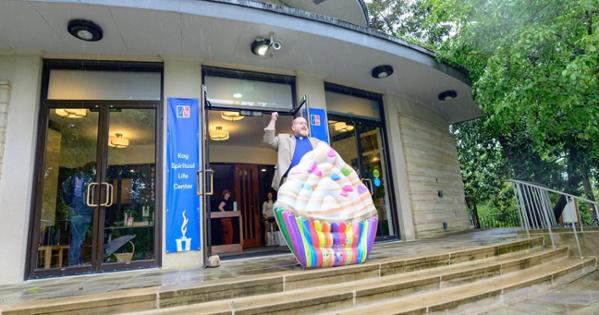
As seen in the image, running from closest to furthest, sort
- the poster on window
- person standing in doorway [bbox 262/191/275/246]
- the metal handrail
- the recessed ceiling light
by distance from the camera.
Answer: the recessed ceiling light → the metal handrail → the poster on window → person standing in doorway [bbox 262/191/275/246]

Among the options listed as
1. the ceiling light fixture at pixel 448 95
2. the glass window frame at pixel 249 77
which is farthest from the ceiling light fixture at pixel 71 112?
the ceiling light fixture at pixel 448 95

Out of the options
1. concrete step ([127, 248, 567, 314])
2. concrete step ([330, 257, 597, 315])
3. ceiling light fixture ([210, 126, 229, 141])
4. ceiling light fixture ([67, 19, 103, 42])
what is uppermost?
ceiling light fixture ([67, 19, 103, 42])

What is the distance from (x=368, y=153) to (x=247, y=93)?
2456mm

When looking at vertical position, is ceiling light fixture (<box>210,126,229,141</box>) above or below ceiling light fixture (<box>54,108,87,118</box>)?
above

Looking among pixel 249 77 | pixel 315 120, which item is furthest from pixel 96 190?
pixel 315 120

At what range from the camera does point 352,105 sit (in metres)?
6.21

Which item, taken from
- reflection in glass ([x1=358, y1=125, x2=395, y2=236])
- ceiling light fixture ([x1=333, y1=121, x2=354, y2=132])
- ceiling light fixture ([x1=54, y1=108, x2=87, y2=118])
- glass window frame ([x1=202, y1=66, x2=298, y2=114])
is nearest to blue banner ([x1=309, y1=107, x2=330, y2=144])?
glass window frame ([x1=202, y1=66, x2=298, y2=114])

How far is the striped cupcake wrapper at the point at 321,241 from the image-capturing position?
3.14 m

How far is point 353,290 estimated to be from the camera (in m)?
2.73

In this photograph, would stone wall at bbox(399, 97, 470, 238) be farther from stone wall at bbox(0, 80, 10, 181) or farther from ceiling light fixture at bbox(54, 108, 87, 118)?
stone wall at bbox(0, 80, 10, 181)

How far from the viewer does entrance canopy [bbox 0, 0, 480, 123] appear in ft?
12.2

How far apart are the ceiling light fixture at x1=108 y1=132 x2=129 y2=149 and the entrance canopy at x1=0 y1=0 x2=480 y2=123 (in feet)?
3.47

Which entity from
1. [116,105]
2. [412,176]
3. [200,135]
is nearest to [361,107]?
[412,176]

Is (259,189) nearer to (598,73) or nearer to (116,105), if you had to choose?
(116,105)
